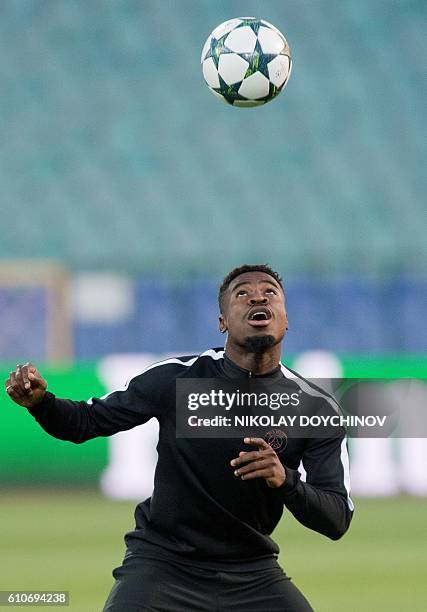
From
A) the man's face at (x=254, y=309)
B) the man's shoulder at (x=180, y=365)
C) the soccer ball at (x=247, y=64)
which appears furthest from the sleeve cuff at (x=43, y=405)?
the soccer ball at (x=247, y=64)

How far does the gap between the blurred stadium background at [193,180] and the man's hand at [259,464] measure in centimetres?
1474

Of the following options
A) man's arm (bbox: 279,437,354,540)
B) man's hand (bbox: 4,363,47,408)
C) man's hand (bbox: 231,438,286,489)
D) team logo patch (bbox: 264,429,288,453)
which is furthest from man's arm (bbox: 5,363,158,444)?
man's hand (bbox: 231,438,286,489)

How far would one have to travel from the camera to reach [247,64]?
25.0 ft

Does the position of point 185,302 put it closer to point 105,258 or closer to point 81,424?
point 105,258

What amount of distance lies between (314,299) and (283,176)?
304 centimetres

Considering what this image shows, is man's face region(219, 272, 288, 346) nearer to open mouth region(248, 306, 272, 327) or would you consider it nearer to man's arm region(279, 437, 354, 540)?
open mouth region(248, 306, 272, 327)

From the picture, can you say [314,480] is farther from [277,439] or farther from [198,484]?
[198,484]

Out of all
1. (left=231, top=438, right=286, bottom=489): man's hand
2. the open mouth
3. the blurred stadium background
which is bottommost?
(left=231, top=438, right=286, bottom=489): man's hand

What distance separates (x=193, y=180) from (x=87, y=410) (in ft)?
56.7

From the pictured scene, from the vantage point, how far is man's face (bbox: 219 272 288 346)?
526 cm

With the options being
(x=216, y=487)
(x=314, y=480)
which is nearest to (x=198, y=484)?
(x=216, y=487)

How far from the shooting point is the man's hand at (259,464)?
4598 millimetres

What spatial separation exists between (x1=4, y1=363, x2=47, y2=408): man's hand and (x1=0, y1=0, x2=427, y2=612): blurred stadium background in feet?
46.1

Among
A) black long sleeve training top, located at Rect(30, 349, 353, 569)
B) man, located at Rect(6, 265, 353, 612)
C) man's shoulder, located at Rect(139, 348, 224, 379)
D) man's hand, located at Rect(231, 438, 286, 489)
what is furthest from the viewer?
man's shoulder, located at Rect(139, 348, 224, 379)
